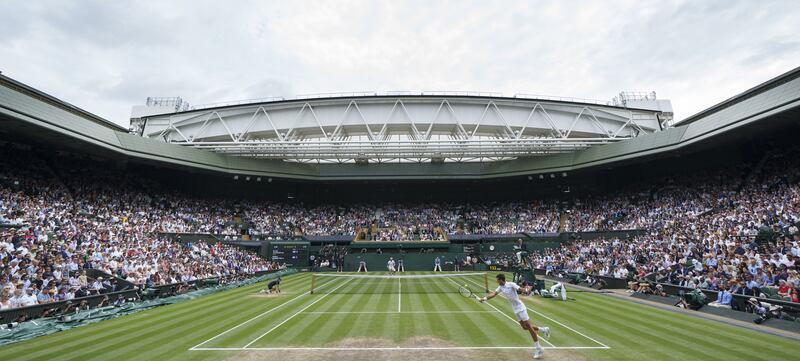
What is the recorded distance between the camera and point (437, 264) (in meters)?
36.7

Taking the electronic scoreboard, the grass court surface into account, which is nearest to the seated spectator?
the grass court surface

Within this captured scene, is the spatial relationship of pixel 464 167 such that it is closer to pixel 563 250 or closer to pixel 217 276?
pixel 563 250

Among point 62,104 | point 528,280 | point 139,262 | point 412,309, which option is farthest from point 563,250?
point 62,104

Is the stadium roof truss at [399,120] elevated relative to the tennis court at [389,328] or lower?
elevated

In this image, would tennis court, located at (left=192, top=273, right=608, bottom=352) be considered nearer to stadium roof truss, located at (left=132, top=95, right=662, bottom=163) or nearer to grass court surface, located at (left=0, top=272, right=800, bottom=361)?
grass court surface, located at (left=0, top=272, right=800, bottom=361)

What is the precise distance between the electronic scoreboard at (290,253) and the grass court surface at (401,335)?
841 inches

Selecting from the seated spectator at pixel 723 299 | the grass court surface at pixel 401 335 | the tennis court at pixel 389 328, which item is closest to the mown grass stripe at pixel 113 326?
the grass court surface at pixel 401 335

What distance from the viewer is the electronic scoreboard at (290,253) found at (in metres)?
37.2

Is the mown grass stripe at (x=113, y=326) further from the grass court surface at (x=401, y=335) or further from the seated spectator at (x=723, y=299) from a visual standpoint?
the seated spectator at (x=723, y=299)

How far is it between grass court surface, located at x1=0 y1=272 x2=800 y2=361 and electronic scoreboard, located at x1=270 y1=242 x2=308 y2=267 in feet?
70.1

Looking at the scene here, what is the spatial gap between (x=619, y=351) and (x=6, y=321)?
18364 mm

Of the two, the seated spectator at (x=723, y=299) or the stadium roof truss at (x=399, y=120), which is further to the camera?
the stadium roof truss at (x=399, y=120)

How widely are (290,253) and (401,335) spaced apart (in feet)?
97.3

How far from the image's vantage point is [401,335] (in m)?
10.5
